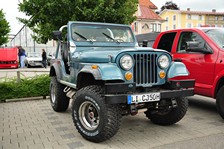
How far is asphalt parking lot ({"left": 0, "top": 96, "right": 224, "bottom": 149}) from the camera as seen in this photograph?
398cm

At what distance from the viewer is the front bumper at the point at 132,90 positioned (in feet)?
11.9

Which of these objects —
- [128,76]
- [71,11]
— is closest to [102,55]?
[128,76]

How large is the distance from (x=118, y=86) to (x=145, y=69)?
0.71 metres

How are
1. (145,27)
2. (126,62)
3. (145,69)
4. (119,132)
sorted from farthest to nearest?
(145,27)
(119,132)
(145,69)
(126,62)

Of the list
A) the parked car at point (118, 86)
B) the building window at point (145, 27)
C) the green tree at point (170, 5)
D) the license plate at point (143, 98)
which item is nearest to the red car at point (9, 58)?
the parked car at point (118, 86)

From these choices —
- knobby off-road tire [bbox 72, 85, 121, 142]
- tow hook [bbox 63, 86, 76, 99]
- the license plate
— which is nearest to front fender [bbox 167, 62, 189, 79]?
the license plate

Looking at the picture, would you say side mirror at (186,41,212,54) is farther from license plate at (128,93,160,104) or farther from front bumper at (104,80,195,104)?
license plate at (128,93,160,104)

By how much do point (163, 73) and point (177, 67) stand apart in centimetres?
28

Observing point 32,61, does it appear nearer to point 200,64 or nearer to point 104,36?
point 104,36

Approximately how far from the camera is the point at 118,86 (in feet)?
12.0

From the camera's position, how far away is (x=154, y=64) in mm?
4203

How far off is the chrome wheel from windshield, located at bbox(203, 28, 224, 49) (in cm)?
295

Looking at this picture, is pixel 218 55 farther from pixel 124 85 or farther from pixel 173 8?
pixel 173 8

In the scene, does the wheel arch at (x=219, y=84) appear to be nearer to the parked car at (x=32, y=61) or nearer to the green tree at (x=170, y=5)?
the parked car at (x=32, y=61)
